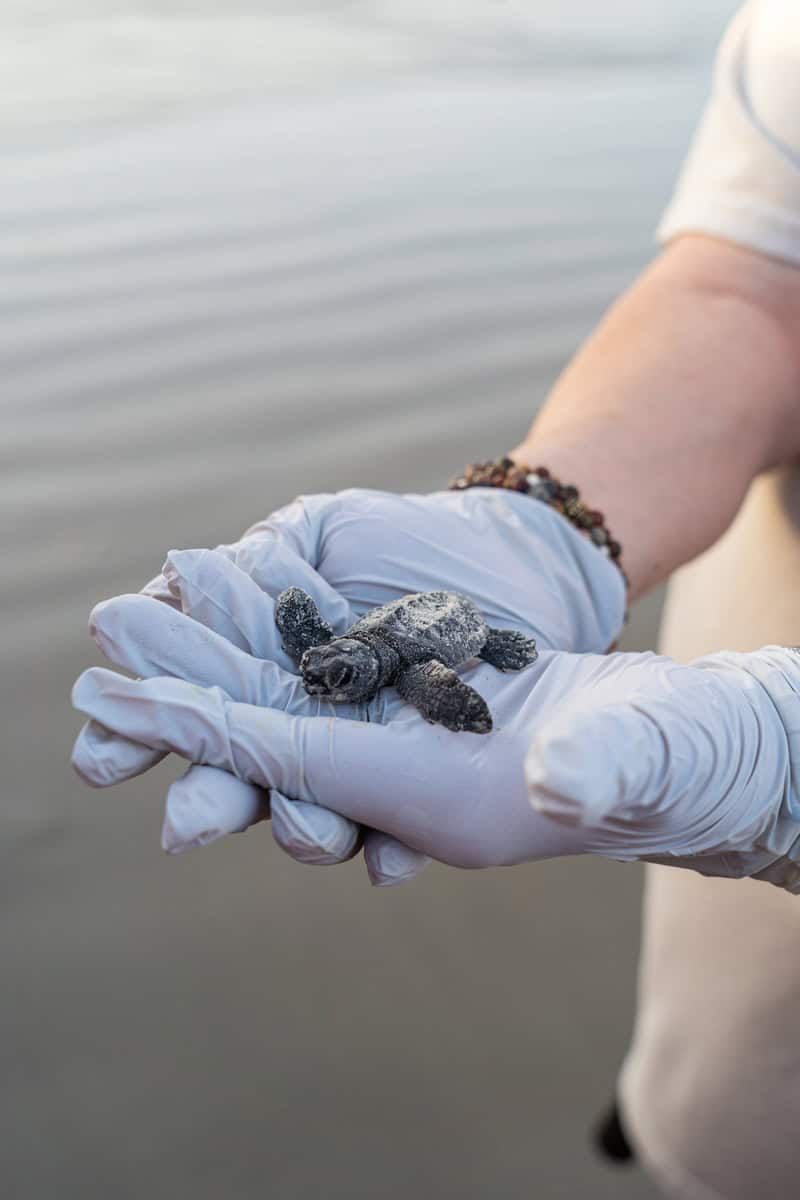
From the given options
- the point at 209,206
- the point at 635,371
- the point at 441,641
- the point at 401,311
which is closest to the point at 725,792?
the point at 441,641

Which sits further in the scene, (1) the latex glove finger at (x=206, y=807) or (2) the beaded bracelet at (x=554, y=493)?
(2) the beaded bracelet at (x=554, y=493)

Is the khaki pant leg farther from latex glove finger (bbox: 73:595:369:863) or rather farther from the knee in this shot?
latex glove finger (bbox: 73:595:369:863)

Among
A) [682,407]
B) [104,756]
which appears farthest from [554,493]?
[104,756]

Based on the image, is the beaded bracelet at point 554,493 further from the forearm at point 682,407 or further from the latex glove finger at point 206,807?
the latex glove finger at point 206,807

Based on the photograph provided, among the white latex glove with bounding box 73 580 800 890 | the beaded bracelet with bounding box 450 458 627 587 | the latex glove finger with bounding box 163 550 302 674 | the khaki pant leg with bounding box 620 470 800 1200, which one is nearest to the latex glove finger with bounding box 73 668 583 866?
the white latex glove with bounding box 73 580 800 890

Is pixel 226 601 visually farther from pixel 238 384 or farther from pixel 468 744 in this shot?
pixel 238 384

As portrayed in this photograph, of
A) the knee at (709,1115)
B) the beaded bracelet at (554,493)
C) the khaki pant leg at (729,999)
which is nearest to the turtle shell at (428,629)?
the beaded bracelet at (554,493)
